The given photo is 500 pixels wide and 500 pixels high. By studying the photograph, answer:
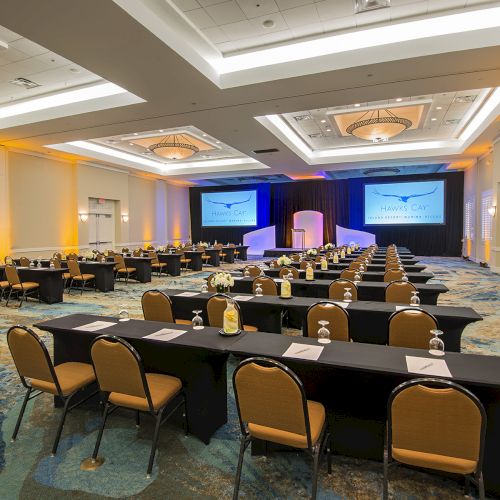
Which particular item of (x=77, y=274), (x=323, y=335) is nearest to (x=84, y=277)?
(x=77, y=274)

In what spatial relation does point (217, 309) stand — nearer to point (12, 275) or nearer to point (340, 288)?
point (340, 288)

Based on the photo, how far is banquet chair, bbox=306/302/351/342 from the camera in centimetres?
350

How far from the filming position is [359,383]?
7.87ft

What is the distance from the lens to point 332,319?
354cm

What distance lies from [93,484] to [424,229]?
1933cm

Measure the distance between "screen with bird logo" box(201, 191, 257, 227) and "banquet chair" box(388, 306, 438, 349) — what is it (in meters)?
18.2

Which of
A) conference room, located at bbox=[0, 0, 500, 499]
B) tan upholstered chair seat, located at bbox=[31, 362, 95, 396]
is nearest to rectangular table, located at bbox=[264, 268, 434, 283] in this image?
conference room, located at bbox=[0, 0, 500, 499]

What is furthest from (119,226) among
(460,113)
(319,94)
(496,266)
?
(496,266)

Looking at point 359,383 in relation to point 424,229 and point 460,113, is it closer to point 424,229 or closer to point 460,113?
point 460,113

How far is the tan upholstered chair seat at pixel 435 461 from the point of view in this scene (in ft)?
5.86

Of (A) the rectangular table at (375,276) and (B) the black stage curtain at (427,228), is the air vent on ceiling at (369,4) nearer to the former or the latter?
(A) the rectangular table at (375,276)

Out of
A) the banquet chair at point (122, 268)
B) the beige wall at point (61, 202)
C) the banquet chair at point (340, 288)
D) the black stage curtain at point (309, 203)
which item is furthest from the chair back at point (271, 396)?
the black stage curtain at point (309, 203)

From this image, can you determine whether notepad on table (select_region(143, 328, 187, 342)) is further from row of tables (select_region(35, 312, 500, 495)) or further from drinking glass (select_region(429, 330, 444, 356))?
drinking glass (select_region(429, 330, 444, 356))

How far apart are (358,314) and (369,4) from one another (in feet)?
14.2
